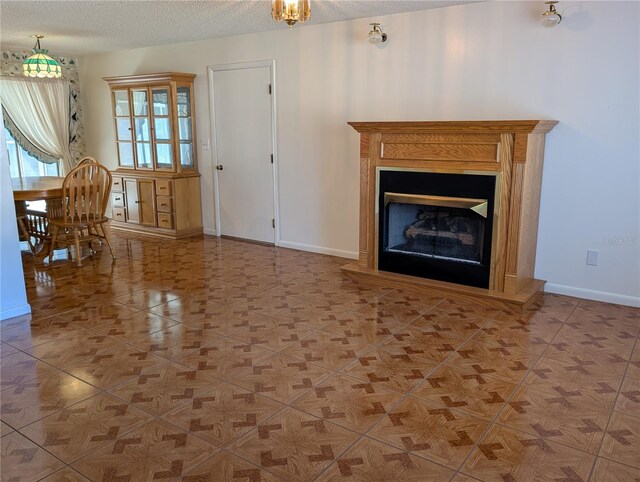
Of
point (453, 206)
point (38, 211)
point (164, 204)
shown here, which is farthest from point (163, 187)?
point (453, 206)

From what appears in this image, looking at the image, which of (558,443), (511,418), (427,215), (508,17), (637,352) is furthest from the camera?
(427,215)

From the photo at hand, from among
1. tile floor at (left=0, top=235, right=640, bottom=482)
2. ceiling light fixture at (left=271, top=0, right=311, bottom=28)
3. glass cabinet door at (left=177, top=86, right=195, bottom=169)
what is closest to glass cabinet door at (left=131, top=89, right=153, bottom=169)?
glass cabinet door at (left=177, top=86, right=195, bottom=169)

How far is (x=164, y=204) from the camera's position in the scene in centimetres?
613

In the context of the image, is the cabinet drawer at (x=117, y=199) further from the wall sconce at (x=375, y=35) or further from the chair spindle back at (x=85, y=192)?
the wall sconce at (x=375, y=35)

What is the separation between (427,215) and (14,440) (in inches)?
123

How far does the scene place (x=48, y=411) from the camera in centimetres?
238

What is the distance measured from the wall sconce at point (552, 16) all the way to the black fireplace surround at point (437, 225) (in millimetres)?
1158

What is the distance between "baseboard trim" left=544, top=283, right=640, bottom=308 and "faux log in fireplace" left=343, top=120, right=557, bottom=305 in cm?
16

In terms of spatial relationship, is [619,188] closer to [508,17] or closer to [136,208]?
[508,17]

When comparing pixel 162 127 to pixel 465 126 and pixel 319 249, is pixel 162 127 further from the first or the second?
pixel 465 126

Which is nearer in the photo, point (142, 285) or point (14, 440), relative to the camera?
point (14, 440)

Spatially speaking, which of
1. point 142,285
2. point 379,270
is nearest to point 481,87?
point 379,270

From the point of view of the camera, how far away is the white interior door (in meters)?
5.55

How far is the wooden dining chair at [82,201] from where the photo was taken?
191 inches
